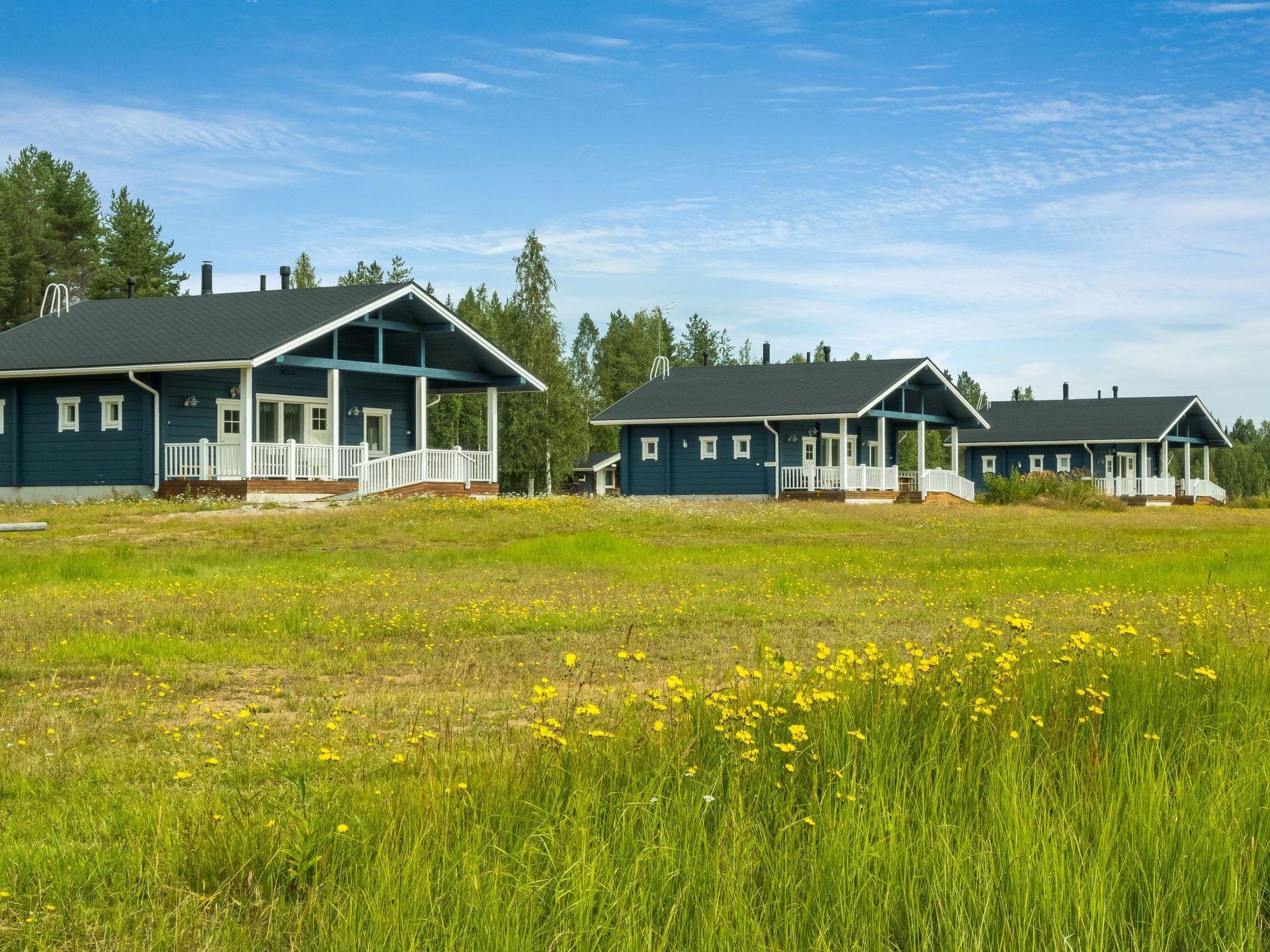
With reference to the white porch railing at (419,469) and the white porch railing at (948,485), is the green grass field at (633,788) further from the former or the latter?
the white porch railing at (948,485)

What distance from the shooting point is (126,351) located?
30.8 m

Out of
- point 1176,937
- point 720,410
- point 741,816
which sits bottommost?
point 1176,937

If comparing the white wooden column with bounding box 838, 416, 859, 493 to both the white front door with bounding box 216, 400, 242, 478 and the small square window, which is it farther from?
the small square window

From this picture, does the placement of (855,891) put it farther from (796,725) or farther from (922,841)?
(796,725)

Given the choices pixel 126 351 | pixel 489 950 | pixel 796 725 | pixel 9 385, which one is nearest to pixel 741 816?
pixel 796 725

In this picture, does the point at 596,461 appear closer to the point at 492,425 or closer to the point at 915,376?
the point at 915,376

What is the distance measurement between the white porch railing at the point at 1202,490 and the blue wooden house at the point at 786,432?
15.4 meters

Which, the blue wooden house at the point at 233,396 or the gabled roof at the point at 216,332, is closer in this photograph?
the gabled roof at the point at 216,332

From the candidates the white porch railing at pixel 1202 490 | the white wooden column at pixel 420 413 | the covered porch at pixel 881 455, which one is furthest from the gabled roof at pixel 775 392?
the white porch railing at pixel 1202 490

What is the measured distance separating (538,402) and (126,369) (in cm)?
3042

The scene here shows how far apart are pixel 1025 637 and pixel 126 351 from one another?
28.2 m

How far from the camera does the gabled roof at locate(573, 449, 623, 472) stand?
2958 inches

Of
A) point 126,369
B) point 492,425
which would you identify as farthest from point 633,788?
point 492,425

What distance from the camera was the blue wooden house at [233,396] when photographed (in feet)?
98.5
